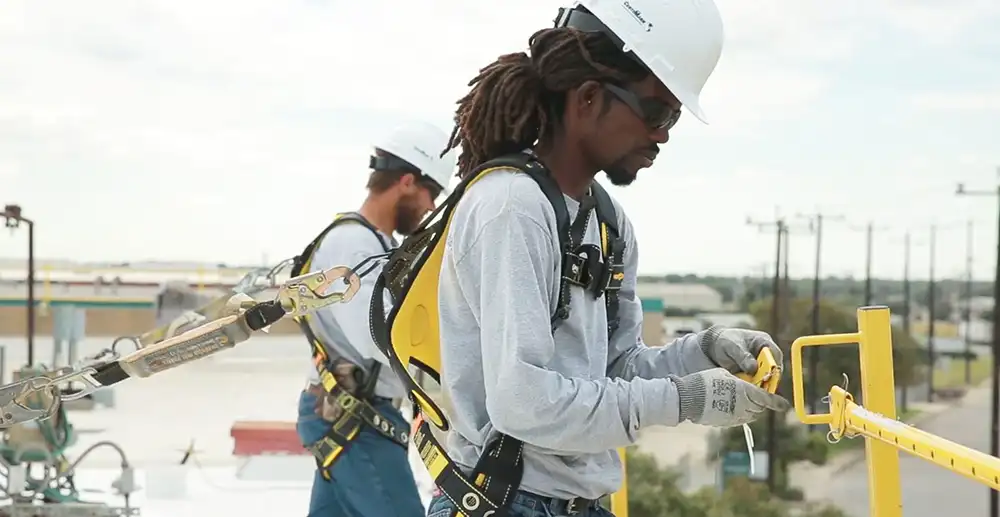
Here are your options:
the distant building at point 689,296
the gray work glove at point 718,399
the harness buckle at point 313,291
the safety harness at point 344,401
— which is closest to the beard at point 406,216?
the safety harness at point 344,401

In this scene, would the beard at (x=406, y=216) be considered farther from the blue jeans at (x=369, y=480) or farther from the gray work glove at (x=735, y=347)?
the gray work glove at (x=735, y=347)

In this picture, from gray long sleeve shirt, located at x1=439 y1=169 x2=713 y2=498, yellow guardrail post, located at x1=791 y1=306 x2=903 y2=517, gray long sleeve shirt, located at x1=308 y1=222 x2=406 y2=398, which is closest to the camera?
gray long sleeve shirt, located at x1=439 y1=169 x2=713 y2=498

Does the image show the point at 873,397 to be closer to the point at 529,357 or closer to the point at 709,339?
the point at 709,339

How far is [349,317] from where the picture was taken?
2.18 metres

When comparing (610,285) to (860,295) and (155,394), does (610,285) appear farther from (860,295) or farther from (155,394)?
(860,295)

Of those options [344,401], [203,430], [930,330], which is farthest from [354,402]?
[930,330]

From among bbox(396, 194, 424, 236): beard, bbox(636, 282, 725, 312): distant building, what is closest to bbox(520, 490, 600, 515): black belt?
bbox(396, 194, 424, 236): beard

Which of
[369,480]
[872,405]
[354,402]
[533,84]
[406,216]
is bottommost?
[369,480]

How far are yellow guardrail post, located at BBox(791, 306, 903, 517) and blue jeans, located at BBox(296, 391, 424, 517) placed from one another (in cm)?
120

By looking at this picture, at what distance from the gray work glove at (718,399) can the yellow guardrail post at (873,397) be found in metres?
0.16

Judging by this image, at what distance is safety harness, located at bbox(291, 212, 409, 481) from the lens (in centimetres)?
228

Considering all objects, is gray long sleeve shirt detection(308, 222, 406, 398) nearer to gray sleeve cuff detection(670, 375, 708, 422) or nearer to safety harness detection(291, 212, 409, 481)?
safety harness detection(291, 212, 409, 481)

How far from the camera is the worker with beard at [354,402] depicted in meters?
2.22

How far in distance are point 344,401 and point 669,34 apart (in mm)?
1433
